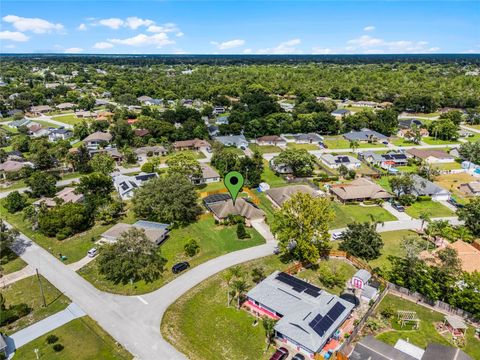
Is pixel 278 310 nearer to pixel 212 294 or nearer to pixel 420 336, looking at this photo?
pixel 212 294

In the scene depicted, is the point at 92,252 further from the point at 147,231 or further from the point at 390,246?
the point at 390,246

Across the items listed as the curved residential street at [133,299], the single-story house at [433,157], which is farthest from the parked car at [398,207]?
the single-story house at [433,157]

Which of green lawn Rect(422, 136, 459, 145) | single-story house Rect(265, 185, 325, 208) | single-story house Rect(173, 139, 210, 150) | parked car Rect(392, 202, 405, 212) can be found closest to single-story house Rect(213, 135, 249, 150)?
single-story house Rect(173, 139, 210, 150)

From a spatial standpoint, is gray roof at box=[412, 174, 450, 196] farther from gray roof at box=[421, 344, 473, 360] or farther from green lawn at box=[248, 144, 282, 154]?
gray roof at box=[421, 344, 473, 360]

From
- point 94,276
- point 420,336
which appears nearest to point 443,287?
point 420,336

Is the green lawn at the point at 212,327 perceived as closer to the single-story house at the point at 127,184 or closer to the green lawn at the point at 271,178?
the single-story house at the point at 127,184

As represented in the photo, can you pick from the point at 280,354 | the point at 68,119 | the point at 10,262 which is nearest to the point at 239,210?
the point at 280,354

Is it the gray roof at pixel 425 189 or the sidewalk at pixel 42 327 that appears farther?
the gray roof at pixel 425 189
